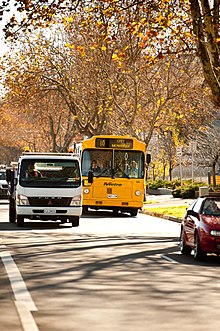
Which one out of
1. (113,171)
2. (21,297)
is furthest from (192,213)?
(113,171)

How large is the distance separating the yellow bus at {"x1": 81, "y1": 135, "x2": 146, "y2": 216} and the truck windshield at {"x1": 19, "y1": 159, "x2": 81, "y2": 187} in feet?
25.4

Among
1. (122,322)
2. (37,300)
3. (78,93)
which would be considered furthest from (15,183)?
(78,93)

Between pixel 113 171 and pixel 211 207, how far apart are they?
62.0 feet

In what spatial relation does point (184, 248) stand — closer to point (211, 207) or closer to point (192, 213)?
point (192, 213)

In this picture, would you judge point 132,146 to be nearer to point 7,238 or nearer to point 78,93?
point 7,238

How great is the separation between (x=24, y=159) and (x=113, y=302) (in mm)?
18580

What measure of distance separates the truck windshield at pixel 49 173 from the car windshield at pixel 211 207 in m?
10.5

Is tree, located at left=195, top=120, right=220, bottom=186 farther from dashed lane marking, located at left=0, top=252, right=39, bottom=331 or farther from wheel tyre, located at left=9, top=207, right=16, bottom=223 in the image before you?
dashed lane marking, located at left=0, top=252, right=39, bottom=331

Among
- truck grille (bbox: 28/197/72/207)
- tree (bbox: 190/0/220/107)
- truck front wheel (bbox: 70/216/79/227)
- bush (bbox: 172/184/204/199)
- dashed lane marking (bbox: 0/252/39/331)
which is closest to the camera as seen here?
dashed lane marking (bbox: 0/252/39/331)

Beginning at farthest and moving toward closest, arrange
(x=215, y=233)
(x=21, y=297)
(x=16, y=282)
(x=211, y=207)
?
(x=211, y=207) → (x=215, y=233) → (x=16, y=282) → (x=21, y=297)

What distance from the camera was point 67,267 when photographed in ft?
53.9

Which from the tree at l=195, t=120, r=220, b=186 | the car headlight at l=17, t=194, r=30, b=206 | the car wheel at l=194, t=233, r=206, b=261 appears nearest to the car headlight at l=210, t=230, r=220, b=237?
the car wheel at l=194, t=233, r=206, b=261

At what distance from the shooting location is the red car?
725 inches

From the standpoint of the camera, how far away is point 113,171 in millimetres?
38281
